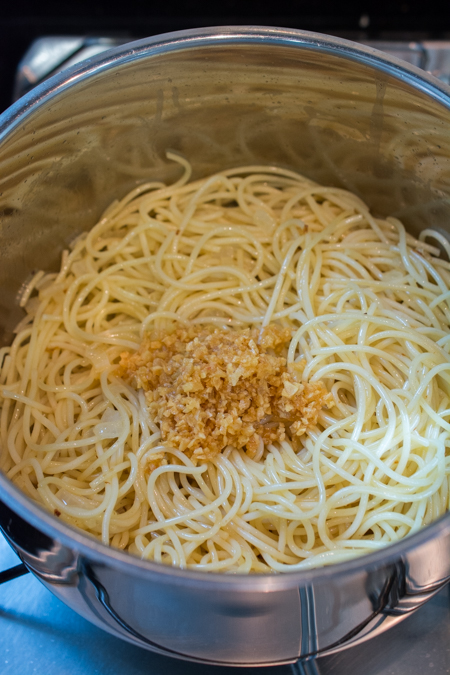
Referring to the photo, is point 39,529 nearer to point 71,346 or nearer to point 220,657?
point 220,657

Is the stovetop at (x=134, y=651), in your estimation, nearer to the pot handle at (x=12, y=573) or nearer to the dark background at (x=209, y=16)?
the pot handle at (x=12, y=573)

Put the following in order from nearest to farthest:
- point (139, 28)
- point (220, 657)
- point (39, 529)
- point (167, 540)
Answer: point (39, 529)
point (220, 657)
point (167, 540)
point (139, 28)

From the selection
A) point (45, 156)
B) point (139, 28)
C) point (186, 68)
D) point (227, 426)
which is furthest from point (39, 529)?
point (139, 28)

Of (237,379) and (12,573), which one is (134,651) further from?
(237,379)

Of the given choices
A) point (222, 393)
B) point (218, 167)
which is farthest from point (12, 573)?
point (218, 167)

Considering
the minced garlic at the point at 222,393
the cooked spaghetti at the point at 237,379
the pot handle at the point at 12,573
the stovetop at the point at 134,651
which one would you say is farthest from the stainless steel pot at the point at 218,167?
the minced garlic at the point at 222,393

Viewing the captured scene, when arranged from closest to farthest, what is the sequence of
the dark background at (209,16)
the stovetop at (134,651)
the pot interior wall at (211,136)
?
the stovetop at (134,651) → the pot interior wall at (211,136) → the dark background at (209,16)
